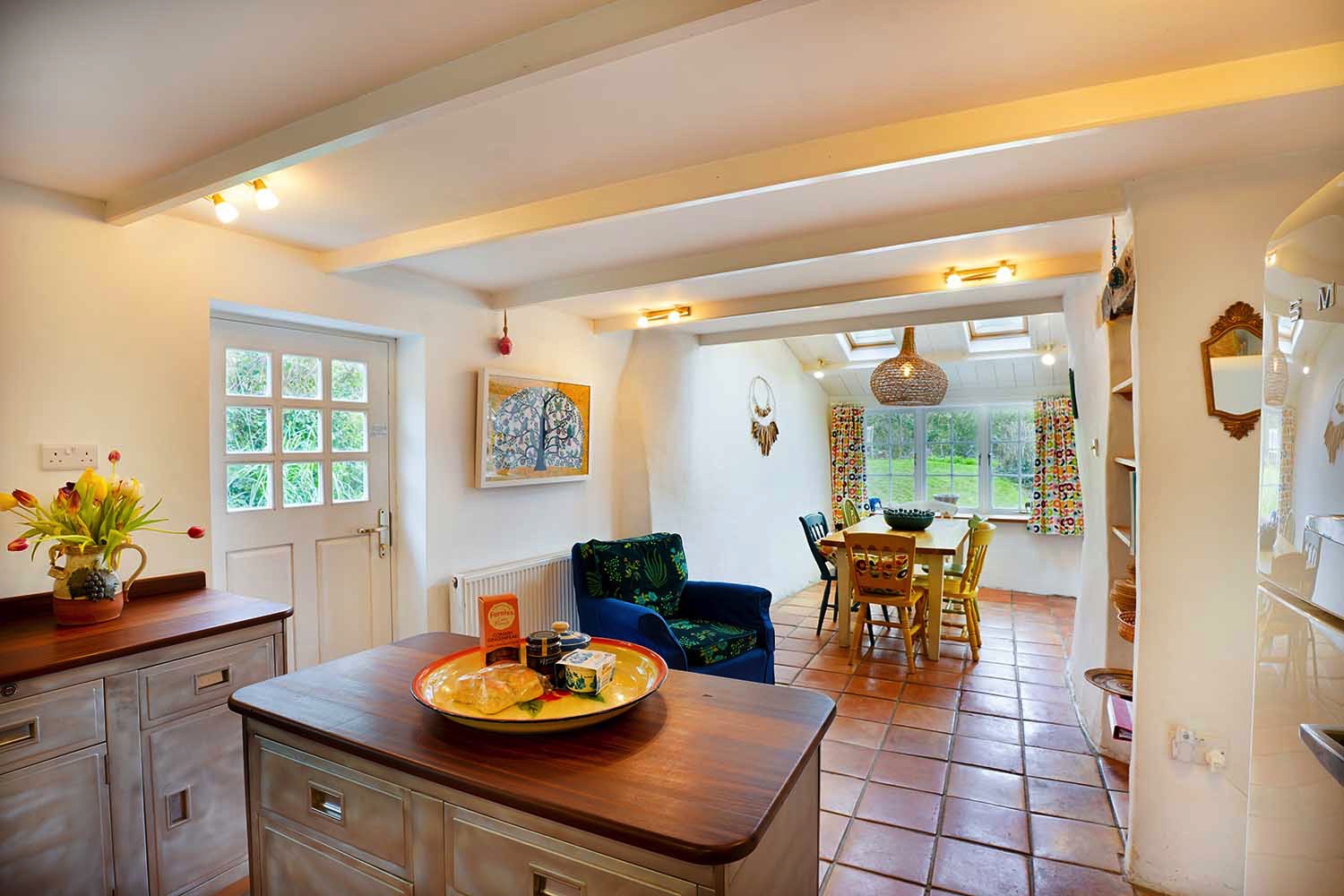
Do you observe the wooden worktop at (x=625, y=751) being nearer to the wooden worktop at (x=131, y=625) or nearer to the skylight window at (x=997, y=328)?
the wooden worktop at (x=131, y=625)

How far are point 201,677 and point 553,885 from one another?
154cm

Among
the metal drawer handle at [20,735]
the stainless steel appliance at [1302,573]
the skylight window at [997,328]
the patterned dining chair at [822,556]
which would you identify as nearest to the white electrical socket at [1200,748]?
the stainless steel appliance at [1302,573]

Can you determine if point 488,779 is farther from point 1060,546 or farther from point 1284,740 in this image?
point 1060,546

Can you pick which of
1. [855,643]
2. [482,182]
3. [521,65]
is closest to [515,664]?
[521,65]

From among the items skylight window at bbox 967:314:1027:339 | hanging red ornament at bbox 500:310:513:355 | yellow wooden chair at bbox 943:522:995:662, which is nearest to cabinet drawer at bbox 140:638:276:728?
hanging red ornament at bbox 500:310:513:355

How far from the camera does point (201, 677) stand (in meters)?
1.91

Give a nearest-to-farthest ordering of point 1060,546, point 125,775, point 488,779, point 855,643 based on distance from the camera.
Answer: point 488,779 < point 125,775 < point 855,643 < point 1060,546

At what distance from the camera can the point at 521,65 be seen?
1280 mm

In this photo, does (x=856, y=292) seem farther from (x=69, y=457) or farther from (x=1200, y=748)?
(x=69, y=457)

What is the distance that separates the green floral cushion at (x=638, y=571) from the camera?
346 cm

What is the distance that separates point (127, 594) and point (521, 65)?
7.25 ft

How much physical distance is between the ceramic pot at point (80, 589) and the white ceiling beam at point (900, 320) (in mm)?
3773

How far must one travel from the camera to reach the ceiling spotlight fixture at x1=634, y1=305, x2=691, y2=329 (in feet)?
13.0

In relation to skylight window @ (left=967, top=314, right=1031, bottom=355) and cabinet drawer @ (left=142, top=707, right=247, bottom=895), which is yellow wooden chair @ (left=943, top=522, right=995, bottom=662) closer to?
skylight window @ (left=967, top=314, right=1031, bottom=355)
